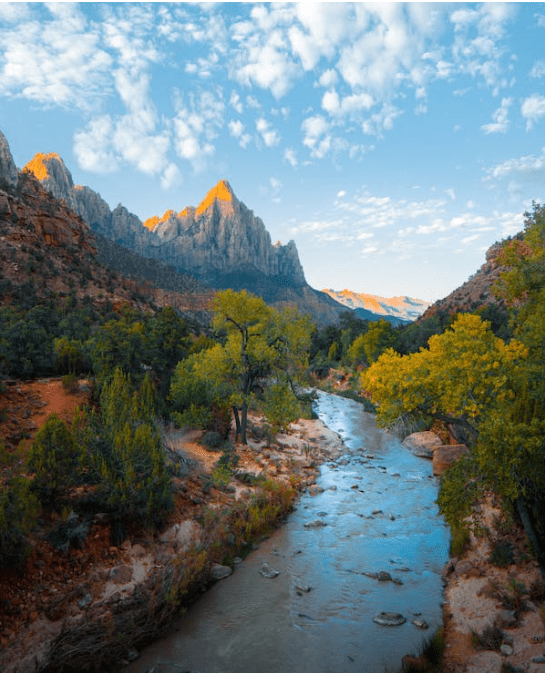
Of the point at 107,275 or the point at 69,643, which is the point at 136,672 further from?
the point at 107,275

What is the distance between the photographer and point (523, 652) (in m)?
7.16

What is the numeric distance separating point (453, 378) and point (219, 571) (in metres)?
7.89

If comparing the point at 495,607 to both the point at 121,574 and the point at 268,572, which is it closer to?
the point at 268,572

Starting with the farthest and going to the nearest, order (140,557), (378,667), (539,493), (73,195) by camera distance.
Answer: (73,195) → (140,557) → (539,493) → (378,667)

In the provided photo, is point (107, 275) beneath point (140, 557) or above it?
above

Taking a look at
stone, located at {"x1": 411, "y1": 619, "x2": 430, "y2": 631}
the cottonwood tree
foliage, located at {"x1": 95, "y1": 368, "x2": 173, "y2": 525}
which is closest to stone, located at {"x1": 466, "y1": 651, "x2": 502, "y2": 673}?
stone, located at {"x1": 411, "y1": 619, "x2": 430, "y2": 631}

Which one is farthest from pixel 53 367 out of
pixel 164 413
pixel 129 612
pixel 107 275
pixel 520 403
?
pixel 107 275

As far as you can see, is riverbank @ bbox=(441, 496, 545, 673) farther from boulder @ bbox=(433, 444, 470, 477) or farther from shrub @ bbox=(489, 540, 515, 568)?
boulder @ bbox=(433, 444, 470, 477)

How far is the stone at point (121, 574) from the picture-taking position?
903cm

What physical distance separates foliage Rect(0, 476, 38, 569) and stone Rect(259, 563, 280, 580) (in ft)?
19.5

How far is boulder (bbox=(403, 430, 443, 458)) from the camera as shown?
77.4ft

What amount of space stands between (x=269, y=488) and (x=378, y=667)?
829 centimetres

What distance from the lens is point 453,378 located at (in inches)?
406

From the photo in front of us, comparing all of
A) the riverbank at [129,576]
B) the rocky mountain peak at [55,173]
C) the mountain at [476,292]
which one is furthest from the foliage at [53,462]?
the rocky mountain peak at [55,173]
